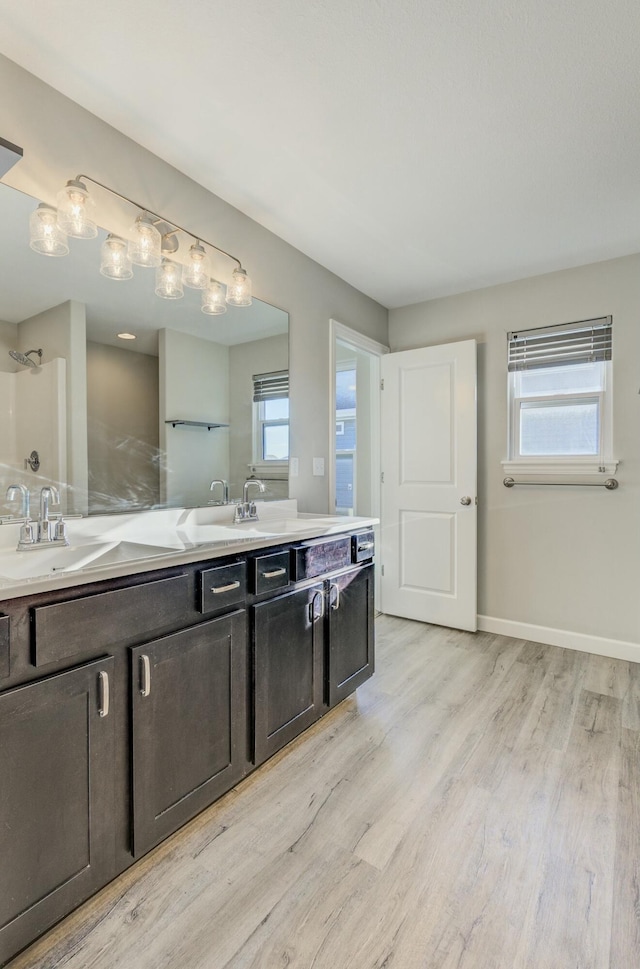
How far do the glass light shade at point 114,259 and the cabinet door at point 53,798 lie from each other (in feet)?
4.57

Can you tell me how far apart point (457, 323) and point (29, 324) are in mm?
2751

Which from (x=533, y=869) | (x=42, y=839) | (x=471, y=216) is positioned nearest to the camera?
(x=42, y=839)

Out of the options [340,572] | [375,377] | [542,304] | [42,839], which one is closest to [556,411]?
[542,304]

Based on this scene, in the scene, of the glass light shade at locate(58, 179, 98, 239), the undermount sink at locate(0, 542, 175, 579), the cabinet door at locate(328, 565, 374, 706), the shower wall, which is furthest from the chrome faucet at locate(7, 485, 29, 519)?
the cabinet door at locate(328, 565, 374, 706)

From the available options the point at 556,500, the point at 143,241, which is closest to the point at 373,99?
the point at 143,241

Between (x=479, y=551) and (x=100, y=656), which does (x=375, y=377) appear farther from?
(x=100, y=656)

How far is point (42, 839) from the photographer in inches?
41.6

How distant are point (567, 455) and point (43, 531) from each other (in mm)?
2913

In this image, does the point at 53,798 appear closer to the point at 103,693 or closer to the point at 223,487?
the point at 103,693

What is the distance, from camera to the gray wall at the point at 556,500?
9.09 feet

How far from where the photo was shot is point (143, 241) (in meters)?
1.77

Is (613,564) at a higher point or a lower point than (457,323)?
lower

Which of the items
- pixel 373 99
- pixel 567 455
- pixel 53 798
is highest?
pixel 373 99

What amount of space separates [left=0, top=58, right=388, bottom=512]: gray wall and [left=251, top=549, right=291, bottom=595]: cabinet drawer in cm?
93
